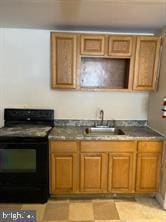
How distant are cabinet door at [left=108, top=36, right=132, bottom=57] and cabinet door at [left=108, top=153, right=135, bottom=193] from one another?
1.34 metres

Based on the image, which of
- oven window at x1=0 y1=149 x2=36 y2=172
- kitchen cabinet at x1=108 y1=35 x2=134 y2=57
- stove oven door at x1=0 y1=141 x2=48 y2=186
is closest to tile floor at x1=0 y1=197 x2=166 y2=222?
stove oven door at x1=0 y1=141 x2=48 y2=186

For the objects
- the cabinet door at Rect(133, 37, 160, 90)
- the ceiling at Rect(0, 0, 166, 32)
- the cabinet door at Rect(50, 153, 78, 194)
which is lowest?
the cabinet door at Rect(50, 153, 78, 194)

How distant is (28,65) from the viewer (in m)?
3.05

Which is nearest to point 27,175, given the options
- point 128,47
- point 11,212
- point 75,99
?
point 11,212

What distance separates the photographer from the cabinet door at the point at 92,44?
2.73m

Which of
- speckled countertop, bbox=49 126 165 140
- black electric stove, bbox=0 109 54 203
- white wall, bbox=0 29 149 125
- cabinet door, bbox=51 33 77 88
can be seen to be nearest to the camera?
black electric stove, bbox=0 109 54 203

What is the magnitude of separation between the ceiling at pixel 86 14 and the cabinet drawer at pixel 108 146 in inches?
59.6

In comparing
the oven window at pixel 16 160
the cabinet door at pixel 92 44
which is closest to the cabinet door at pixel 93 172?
the oven window at pixel 16 160

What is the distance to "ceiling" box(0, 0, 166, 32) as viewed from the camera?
2020 millimetres

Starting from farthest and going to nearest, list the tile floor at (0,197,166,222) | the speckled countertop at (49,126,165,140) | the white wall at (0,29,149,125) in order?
1. the white wall at (0,29,149,125)
2. the speckled countertop at (49,126,165,140)
3. the tile floor at (0,197,166,222)

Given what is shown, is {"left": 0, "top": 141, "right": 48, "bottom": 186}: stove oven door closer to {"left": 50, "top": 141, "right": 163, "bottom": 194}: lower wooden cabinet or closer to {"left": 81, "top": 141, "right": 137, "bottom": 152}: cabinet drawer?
Result: {"left": 50, "top": 141, "right": 163, "bottom": 194}: lower wooden cabinet

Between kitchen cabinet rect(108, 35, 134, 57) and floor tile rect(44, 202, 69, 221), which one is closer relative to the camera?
floor tile rect(44, 202, 69, 221)

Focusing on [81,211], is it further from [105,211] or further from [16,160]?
[16,160]

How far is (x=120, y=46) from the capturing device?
278 centimetres
